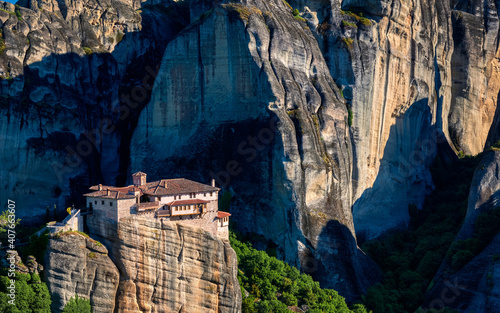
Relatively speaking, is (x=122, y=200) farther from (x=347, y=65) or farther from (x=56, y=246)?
(x=347, y=65)

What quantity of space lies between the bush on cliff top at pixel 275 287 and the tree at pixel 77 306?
1116 centimetres

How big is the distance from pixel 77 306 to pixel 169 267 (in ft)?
20.2

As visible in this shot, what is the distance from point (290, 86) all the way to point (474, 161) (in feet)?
99.2

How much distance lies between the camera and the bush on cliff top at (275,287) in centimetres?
5234

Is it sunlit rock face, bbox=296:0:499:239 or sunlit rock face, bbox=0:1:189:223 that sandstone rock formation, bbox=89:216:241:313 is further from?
sunlit rock face, bbox=296:0:499:239

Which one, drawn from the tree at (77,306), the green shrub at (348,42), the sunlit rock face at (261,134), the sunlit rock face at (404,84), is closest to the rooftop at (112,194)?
the tree at (77,306)

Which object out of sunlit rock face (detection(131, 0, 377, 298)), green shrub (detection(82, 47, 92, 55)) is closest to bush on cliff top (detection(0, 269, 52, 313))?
sunlit rock face (detection(131, 0, 377, 298))

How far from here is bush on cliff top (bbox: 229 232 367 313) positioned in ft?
172

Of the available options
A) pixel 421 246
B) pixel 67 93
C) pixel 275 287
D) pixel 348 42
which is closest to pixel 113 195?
pixel 275 287

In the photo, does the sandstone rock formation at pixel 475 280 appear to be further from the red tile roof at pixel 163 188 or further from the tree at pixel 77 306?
the tree at pixel 77 306

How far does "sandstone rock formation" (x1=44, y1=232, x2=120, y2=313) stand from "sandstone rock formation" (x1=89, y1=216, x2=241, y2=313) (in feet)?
2.88

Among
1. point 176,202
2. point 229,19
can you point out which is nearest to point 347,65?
point 229,19

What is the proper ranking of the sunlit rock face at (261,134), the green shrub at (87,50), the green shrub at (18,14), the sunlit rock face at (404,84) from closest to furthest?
the sunlit rock face at (261,134), the green shrub at (18,14), the green shrub at (87,50), the sunlit rock face at (404,84)

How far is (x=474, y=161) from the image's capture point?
82500 mm
